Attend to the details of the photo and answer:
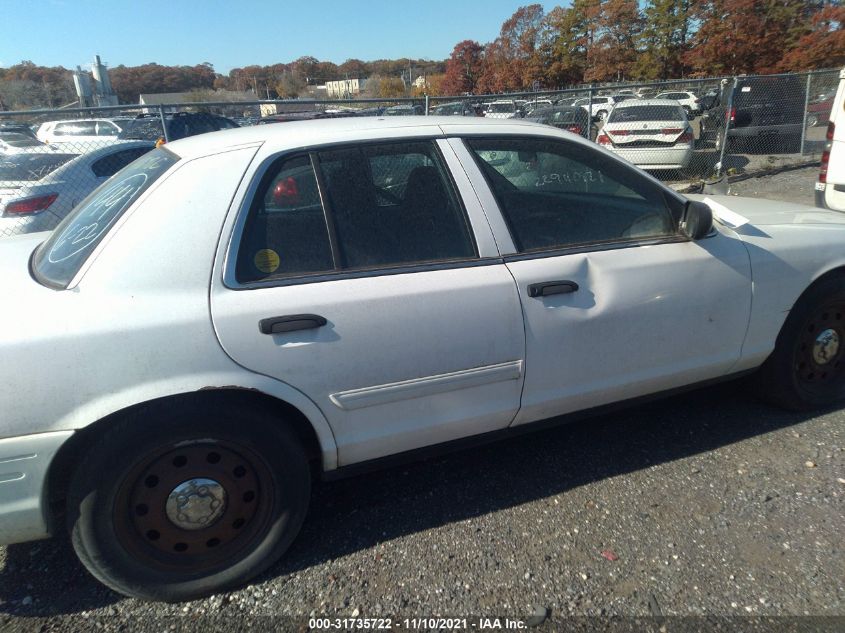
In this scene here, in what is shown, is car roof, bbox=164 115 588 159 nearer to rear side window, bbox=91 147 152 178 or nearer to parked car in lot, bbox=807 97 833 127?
rear side window, bbox=91 147 152 178

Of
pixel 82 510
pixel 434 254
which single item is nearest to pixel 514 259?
pixel 434 254

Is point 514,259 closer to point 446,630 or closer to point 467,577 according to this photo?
point 467,577

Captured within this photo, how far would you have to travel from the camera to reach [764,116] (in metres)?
13.5

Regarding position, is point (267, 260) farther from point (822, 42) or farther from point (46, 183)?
point (822, 42)

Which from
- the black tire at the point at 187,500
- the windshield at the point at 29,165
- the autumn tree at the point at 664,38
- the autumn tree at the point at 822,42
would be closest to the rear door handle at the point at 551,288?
the black tire at the point at 187,500

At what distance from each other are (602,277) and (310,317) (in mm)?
1331

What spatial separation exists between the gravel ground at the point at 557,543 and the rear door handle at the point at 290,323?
102 centimetres

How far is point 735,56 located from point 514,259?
84.0 ft

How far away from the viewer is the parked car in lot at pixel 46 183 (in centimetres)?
607

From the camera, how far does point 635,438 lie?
10.7ft

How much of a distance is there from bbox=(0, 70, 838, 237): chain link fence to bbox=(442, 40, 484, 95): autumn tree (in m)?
36.5

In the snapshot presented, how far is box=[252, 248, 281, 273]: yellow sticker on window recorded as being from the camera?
7.25 ft

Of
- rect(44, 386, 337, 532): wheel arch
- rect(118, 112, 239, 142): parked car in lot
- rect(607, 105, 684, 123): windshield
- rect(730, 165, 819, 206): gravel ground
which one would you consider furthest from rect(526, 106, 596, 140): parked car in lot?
rect(44, 386, 337, 532): wheel arch

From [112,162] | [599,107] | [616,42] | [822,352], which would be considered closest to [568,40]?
[616,42]
